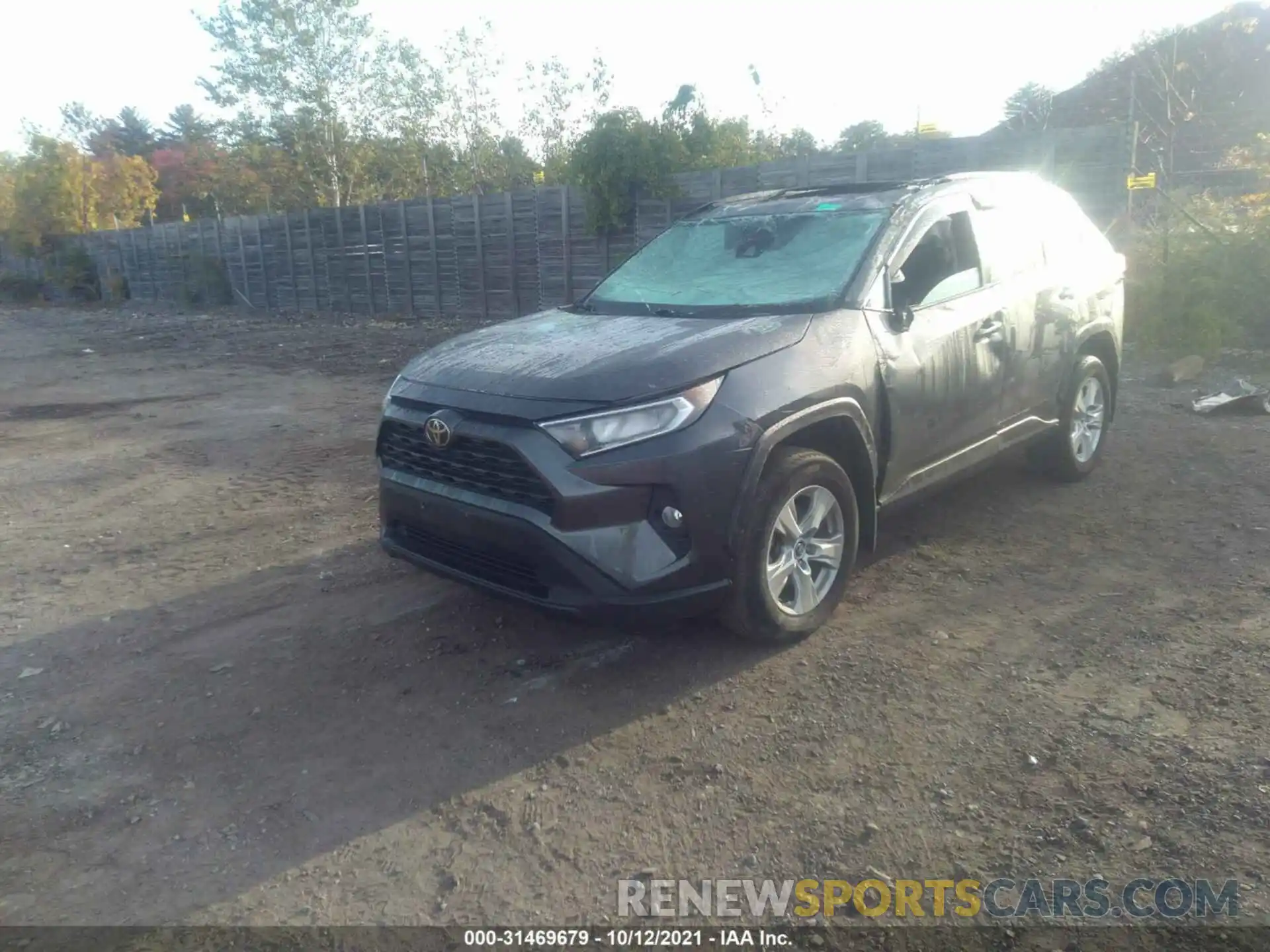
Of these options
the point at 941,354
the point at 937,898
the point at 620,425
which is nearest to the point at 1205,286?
the point at 941,354

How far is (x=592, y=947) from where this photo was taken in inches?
102

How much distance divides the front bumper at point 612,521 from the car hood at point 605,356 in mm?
197

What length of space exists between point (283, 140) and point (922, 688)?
124ft

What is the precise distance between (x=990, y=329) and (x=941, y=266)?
408mm

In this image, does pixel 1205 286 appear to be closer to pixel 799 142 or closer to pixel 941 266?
pixel 941 266

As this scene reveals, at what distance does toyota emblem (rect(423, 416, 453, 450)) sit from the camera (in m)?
3.93

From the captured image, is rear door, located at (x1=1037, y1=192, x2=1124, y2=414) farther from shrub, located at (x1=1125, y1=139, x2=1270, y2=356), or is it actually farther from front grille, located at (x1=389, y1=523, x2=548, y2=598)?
shrub, located at (x1=1125, y1=139, x2=1270, y2=356)

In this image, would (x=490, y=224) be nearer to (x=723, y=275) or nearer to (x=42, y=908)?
(x=723, y=275)

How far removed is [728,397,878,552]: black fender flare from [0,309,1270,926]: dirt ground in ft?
1.55

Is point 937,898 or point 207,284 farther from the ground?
point 207,284

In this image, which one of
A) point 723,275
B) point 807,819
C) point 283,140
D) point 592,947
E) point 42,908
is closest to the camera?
point 592,947

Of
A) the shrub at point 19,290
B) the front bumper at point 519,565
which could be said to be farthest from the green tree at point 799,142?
the shrub at point 19,290

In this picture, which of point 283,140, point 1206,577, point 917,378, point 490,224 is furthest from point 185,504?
point 283,140

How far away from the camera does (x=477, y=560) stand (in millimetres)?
3961
